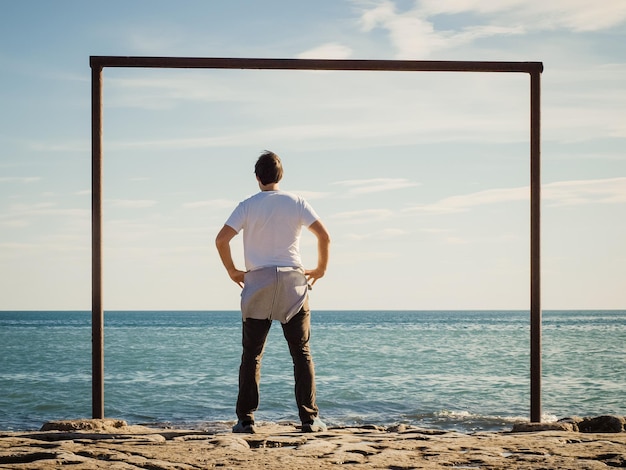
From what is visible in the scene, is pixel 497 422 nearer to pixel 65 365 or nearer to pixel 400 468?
pixel 400 468

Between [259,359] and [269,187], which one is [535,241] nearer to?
[269,187]

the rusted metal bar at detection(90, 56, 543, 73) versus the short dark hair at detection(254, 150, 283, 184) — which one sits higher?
the rusted metal bar at detection(90, 56, 543, 73)

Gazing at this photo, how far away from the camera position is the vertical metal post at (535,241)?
539 centimetres

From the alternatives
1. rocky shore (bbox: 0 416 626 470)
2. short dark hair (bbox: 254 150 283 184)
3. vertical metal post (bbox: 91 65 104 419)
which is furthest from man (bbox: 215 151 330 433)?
vertical metal post (bbox: 91 65 104 419)

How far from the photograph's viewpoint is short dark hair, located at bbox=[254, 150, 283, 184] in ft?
15.1

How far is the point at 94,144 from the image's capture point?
5309mm

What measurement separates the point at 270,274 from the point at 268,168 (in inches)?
24.3

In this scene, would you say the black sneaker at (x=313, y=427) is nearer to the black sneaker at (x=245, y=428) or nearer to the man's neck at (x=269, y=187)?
the black sneaker at (x=245, y=428)

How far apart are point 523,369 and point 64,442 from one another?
64.2 ft

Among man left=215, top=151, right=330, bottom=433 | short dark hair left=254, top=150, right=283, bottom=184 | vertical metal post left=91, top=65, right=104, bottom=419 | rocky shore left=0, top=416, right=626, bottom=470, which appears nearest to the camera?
rocky shore left=0, top=416, right=626, bottom=470

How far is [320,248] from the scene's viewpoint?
4594 millimetres

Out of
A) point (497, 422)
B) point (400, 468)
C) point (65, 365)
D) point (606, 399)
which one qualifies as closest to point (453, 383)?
point (606, 399)

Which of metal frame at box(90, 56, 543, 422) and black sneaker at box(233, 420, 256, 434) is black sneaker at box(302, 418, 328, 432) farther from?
metal frame at box(90, 56, 543, 422)

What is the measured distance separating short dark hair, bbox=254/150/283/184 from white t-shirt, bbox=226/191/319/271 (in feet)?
0.33
